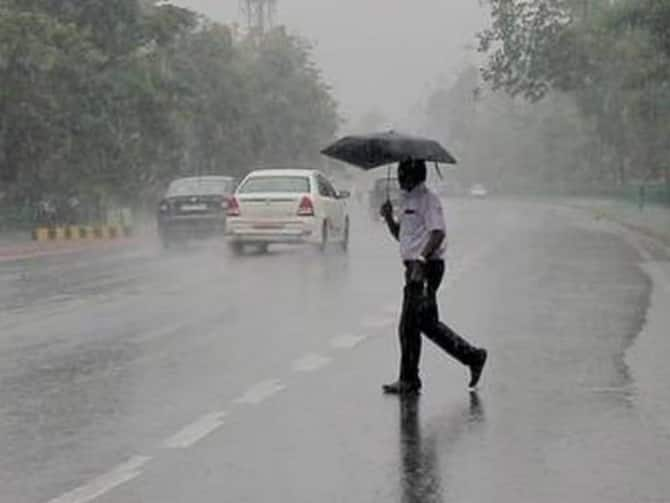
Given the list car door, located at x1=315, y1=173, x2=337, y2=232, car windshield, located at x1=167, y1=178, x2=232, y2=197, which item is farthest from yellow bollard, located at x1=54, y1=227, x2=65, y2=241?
car door, located at x1=315, y1=173, x2=337, y2=232

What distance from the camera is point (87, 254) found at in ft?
99.5

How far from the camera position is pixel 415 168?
34.1 ft

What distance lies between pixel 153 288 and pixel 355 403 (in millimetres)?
10339

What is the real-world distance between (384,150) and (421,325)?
1.34 meters

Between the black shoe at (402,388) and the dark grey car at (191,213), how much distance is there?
23.9 metres

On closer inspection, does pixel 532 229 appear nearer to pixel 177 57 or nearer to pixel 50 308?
pixel 177 57

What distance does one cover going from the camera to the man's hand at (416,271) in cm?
1026

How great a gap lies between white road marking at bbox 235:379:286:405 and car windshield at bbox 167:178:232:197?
25.2 metres

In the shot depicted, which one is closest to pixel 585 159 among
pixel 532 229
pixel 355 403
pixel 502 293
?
pixel 532 229

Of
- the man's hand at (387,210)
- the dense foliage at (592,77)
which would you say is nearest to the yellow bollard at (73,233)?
the dense foliage at (592,77)

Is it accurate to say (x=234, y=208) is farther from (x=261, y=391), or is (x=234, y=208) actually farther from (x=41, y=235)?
(x=261, y=391)

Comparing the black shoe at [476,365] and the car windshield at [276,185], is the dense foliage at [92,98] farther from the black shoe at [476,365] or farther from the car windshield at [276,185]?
the black shoe at [476,365]

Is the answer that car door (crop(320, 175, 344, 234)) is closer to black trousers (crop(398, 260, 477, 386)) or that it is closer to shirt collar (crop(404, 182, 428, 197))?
black trousers (crop(398, 260, 477, 386))

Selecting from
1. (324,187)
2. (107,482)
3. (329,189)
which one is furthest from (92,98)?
(107,482)
